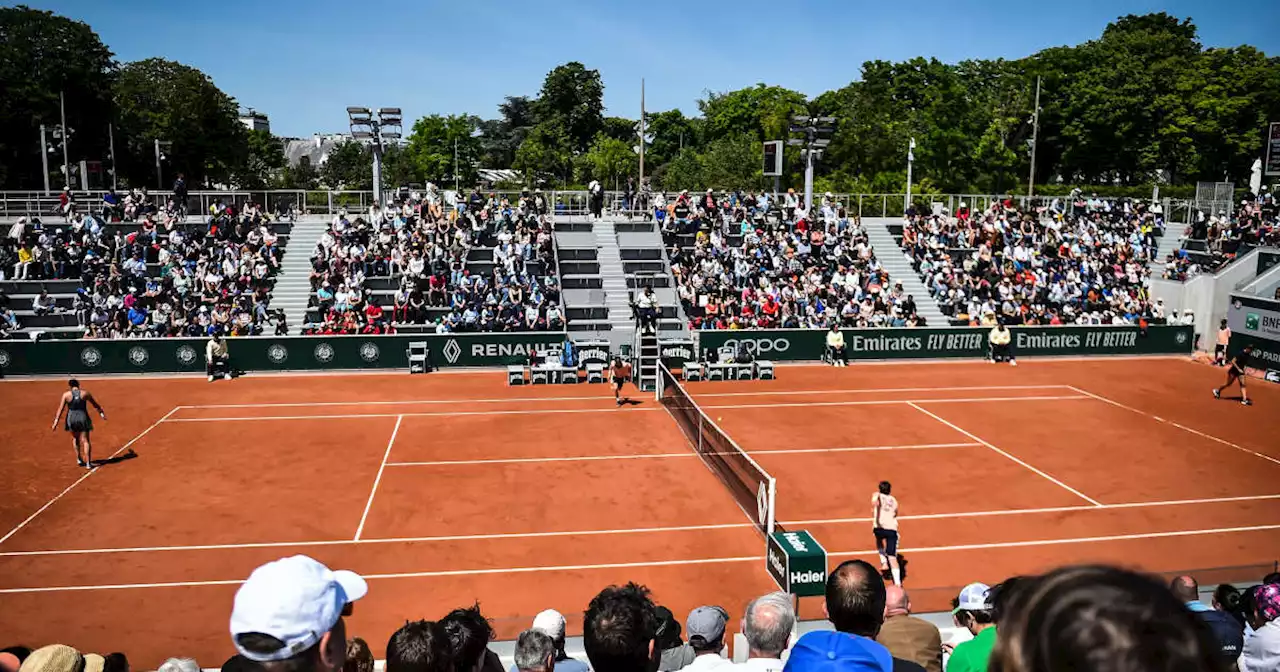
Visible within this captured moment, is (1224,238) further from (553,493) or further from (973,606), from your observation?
(973,606)

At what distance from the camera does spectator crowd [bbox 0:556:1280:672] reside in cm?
168

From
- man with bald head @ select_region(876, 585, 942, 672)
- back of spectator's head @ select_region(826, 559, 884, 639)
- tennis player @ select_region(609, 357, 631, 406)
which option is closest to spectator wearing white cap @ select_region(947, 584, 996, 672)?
man with bald head @ select_region(876, 585, 942, 672)

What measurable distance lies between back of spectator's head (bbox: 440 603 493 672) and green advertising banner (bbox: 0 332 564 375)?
24.7m

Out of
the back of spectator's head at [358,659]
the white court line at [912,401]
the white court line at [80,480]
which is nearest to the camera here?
the back of spectator's head at [358,659]

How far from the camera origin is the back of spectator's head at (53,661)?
15.5 ft

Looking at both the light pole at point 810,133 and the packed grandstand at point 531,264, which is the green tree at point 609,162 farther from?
the packed grandstand at point 531,264

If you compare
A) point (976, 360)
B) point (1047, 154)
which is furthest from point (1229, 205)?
point (1047, 154)

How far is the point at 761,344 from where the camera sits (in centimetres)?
3136

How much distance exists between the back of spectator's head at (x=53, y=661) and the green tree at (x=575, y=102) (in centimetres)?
9769

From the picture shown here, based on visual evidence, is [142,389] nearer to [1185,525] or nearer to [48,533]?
[48,533]

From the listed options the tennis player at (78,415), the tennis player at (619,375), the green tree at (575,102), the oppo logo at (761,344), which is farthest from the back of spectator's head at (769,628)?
the green tree at (575,102)

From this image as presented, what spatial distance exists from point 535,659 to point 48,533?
1415 cm

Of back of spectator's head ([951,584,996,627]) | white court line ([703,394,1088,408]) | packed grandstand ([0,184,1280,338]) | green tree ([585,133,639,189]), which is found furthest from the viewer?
green tree ([585,133,639,189])

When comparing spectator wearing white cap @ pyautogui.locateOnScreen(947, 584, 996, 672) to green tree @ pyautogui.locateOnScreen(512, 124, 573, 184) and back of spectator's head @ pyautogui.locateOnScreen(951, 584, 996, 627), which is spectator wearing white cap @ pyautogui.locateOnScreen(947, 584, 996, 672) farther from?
green tree @ pyautogui.locateOnScreen(512, 124, 573, 184)
